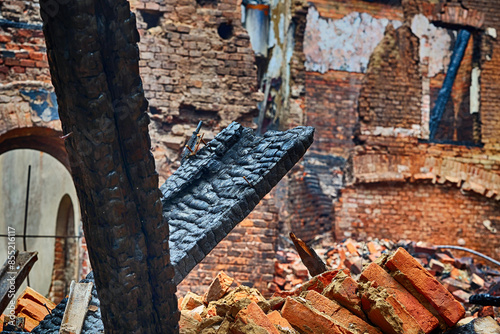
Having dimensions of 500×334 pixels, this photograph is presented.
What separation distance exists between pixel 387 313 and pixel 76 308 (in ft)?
5.91

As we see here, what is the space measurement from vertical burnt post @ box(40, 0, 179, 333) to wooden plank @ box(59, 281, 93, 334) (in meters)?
0.58

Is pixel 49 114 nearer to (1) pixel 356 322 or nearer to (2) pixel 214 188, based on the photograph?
(2) pixel 214 188

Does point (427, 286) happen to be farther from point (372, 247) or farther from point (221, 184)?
point (372, 247)

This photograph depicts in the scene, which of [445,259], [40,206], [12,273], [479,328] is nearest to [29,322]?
[12,273]

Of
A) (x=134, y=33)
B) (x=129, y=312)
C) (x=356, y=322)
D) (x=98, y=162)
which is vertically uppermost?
(x=134, y=33)

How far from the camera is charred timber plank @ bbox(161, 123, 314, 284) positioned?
2.47m

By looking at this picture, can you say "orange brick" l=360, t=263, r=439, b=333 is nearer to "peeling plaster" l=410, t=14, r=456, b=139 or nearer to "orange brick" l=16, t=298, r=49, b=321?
"orange brick" l=16, t=298, r=49, b=321

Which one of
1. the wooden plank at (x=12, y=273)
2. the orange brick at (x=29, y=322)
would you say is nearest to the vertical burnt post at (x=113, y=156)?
the wooden plank at (x=12, y=273)

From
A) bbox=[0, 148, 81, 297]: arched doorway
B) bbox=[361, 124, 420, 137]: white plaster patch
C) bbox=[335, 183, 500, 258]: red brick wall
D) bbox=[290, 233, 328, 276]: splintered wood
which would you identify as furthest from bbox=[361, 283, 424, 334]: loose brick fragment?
bbox=[0, 148, 81, 297]: arched doorway

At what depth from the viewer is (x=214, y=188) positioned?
9.23 feet

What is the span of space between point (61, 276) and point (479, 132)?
848cm

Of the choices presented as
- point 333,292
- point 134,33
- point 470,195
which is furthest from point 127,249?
point 470,195

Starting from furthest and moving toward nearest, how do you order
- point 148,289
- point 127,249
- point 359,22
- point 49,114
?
point 359,22 < point 49,114 < point 148,289 < point 127,249

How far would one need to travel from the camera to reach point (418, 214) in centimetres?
846
